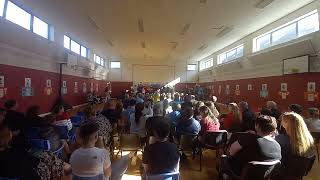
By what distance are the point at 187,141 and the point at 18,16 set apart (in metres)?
6.11

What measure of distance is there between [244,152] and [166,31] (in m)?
8.34

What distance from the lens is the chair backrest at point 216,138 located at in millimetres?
4680

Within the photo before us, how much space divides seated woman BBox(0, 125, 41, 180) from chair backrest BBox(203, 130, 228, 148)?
3218 mm

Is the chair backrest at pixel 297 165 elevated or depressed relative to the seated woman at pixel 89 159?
depressed

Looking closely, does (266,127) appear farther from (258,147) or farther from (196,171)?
(196,171)

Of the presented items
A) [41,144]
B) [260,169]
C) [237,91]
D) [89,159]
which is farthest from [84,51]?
[260,169]

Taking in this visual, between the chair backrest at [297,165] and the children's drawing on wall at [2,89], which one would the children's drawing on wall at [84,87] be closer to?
the children's drawing on wall at [2,89]

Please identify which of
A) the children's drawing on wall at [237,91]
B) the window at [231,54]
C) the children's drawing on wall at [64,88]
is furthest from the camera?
the window at [231,54]

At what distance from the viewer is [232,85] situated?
1380 centimetres

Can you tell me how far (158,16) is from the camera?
838 cm

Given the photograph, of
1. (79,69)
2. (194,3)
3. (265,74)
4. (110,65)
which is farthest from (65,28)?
(110,65)

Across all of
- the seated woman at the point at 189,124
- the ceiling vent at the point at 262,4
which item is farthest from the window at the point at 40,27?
the ceiling vent at the point at 262,4

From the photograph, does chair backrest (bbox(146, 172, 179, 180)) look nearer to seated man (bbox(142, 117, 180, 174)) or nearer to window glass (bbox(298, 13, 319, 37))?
seated man (bbox(142, 117, 180, 174))

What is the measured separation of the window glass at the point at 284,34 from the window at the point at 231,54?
3.27 m
